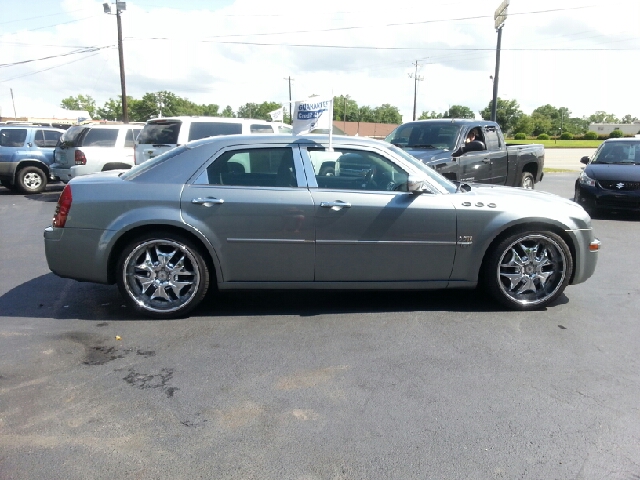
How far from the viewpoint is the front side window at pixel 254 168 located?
4.86 m

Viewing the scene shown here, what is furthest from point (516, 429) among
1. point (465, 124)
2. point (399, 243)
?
point (465, 124)

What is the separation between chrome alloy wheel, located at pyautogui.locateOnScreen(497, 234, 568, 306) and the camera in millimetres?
5027

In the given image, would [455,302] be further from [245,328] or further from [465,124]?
[465,124]

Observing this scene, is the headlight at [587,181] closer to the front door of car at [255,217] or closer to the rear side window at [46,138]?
the front door of car at [255,217]

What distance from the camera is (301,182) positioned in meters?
4.86

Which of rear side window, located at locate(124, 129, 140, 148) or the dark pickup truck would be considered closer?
the dark pickup truck

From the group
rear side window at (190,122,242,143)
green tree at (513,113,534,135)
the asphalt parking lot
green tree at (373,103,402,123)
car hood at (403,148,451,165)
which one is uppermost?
green tree at (373,103,402,123)

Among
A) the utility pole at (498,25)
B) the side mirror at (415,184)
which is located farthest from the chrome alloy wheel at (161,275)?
the utility pole at (498,25)

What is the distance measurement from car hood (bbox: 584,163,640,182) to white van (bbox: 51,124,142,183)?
9.87 meters

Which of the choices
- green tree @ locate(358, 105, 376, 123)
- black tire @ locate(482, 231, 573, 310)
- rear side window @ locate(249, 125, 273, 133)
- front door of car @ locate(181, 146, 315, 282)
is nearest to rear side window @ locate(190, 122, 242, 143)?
rear side window @ locate(249, 125, 273, 133)

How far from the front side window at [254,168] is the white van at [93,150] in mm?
8787

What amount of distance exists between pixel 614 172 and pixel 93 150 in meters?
10.9

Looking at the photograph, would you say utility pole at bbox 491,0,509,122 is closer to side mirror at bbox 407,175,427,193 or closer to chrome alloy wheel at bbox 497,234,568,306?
chrome alloy wheel at bbox 497,234,568,306

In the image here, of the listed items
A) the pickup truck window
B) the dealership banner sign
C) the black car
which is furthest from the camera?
the pickup truck window
